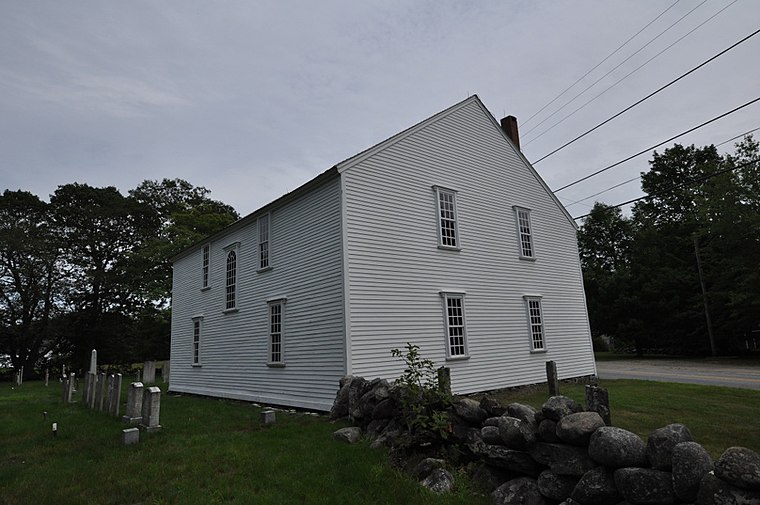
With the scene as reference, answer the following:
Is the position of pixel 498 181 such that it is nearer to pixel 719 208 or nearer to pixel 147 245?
pixel 719 208

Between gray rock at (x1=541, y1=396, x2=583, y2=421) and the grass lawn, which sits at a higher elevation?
gray rock at (x1=541, y1=396, x2=583, y2=421)

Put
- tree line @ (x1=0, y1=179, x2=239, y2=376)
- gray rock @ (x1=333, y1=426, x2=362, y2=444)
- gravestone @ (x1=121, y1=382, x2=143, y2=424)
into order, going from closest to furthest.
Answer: gray rock @ (x1=333, y1=426, x2=362, y2=444) → gravestone @ (x1=121, y1=382, x2=143, y2=424) → tree line @ (x1=0, y1=179, x2=239, y2=376)

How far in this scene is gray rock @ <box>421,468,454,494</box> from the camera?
531cm

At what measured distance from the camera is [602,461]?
4.08 m

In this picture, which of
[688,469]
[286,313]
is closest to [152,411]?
[286,313]

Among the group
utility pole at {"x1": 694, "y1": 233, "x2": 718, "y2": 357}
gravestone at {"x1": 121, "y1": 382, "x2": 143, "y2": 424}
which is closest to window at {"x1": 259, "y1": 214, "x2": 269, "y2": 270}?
gravestone at {"x1": 121, "y1": 382, "x2": 143, "y2": 424}

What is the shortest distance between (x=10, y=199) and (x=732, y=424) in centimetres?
4737

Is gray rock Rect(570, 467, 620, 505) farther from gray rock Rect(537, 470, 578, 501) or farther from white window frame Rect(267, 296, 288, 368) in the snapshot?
white window frame Rect(267, 296, 288, 368)

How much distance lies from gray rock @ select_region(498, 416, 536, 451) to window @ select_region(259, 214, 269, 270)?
38.1ft

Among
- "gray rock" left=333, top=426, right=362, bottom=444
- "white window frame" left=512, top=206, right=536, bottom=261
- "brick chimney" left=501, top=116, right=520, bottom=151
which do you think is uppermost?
"brick chimney" left=501, top=116, right=520, bottom=151

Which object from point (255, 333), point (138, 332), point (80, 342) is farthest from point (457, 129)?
point (80, 342)

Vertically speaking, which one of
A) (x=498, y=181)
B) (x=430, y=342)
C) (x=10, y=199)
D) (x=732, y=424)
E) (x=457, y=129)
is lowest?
(x=732, y=424)

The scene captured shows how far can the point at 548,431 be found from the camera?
4.71 metres

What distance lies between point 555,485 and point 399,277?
344 inches
